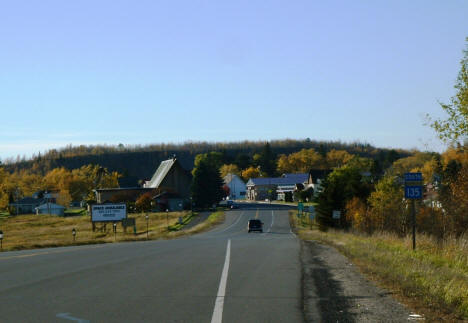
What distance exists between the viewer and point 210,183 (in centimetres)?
11925

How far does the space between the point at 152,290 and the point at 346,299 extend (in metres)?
3.77

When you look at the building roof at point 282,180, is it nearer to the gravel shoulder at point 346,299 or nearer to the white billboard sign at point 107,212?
the white billboard sign at point 107,212

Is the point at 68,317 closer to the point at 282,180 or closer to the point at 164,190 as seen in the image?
the point at 164,190

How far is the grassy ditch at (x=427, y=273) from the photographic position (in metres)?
10.2

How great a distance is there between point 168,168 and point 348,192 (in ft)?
208

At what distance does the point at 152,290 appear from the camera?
12117 mm

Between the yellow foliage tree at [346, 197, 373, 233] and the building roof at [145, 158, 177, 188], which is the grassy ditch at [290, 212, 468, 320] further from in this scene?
the building roof at [145, 158, 177, 188]

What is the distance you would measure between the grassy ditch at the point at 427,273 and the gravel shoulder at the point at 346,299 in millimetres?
352

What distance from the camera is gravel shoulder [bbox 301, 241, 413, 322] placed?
9.29 metres

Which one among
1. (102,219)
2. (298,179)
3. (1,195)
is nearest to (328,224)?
(102,219)

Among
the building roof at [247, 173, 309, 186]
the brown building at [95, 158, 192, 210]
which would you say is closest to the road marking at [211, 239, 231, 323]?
the brown building at [95, 158, 192, 210]

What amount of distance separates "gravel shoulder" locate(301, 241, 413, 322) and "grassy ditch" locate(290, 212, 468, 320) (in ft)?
1.15

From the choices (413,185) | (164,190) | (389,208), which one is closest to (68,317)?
(413,185)

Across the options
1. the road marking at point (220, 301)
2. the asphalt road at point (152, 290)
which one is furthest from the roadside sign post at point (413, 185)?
the road marking at point (220, 301)
